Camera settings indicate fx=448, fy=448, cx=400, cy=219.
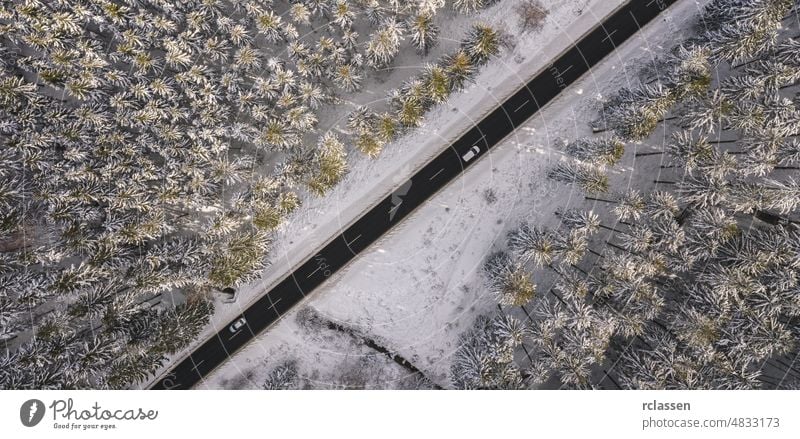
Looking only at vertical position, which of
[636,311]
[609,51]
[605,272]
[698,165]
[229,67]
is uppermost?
[229,67]

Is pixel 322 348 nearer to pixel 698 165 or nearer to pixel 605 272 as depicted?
pixel 605 272

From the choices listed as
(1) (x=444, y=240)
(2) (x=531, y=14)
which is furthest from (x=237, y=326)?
(2) (x=531, y=14)

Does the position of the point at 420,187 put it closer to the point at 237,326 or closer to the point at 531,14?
the point at 531,14

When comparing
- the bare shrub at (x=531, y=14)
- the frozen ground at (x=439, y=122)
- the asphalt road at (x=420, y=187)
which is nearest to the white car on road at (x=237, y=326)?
the asphalt road at (x=420, y=187)

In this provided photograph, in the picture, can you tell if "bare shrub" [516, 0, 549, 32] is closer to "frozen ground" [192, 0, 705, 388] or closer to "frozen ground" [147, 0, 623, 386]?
"frozen ground" [147, 0, 623, 386]

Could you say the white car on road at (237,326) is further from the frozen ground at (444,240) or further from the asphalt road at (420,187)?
the frozen ground at (444,240)

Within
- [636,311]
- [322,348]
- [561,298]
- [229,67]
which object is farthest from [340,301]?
[636,311]
